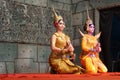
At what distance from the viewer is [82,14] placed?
6535mm

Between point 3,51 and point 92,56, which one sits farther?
point 3,51

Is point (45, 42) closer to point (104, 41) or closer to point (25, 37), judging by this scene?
point (25, 37)

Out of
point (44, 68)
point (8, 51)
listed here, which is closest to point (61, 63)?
point (8, 51)

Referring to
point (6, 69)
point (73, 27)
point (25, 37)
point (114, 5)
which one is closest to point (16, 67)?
point (6, 69)

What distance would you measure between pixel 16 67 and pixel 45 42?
85cm

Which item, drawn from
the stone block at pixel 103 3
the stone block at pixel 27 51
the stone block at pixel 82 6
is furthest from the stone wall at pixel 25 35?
the stone block at pixel 103 3

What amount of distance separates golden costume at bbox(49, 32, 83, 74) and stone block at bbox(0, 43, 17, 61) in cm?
118

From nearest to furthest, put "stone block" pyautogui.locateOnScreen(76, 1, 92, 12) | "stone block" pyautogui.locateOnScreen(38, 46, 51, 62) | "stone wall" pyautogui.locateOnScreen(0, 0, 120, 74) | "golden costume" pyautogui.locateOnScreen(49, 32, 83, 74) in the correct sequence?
"golden costume" pyautogui.locateOnScreen(49, 32, 83, 74) < "stone wall" pyautogui.locateOnScreen(0, 0, 120, 74) < "stone block" pyautogui.locateOnScreen(38, 46, 51, 62) < "stone block" pyautogui.locateOnScreen(76, 1, 92, 12)

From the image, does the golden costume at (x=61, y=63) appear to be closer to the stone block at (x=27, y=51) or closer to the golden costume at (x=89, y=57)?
the golden costume at (x=89, y=57)

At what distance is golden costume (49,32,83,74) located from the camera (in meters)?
4.42

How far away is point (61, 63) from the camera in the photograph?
14.7ft

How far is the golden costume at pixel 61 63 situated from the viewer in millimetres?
4422

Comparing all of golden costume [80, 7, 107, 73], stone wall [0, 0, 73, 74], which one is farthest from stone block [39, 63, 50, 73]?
golden costume [80, 7, 107, 73]

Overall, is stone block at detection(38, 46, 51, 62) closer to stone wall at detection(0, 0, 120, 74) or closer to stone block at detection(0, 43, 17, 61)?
stone wall at detection(0, 0, 120, 74)
